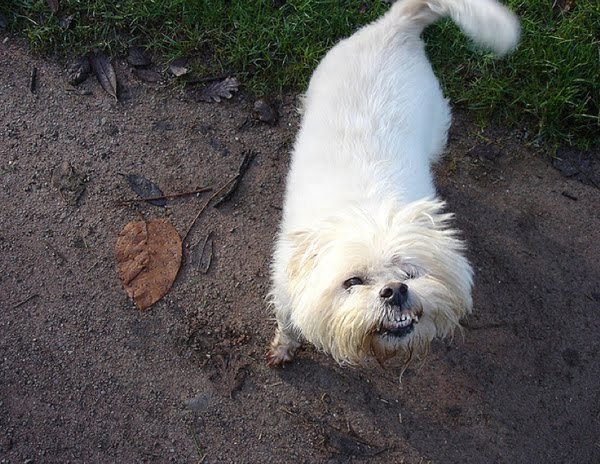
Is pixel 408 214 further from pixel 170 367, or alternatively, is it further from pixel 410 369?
pixel 170 367

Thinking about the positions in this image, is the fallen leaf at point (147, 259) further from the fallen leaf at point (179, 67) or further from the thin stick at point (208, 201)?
the fallen leaf at point (179, 67)

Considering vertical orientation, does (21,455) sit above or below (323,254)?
below

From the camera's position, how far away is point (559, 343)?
11.7 feet

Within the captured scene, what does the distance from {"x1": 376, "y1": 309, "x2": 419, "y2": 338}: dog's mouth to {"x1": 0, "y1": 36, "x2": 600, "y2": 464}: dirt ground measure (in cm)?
108

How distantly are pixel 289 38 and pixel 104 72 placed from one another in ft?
4.45

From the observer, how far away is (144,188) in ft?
12.7

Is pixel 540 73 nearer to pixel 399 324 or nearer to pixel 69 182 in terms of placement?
pixel 399 324

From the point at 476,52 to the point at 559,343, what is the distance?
2087 mm

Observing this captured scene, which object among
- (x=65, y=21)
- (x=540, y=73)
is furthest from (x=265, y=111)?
(x=540, y=73)

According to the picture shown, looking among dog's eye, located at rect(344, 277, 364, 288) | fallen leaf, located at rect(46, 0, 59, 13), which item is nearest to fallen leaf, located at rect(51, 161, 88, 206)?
fallen leaf, located at rect(46, 0, 59, 13)

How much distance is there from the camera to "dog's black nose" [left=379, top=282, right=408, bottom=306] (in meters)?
2.13

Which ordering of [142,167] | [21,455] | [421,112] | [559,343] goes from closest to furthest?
[421,112] < [21,455] < [559,343] < [142,167]

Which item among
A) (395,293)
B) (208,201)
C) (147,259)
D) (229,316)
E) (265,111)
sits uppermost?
(395,293)

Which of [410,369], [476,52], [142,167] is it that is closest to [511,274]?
[410,369]
